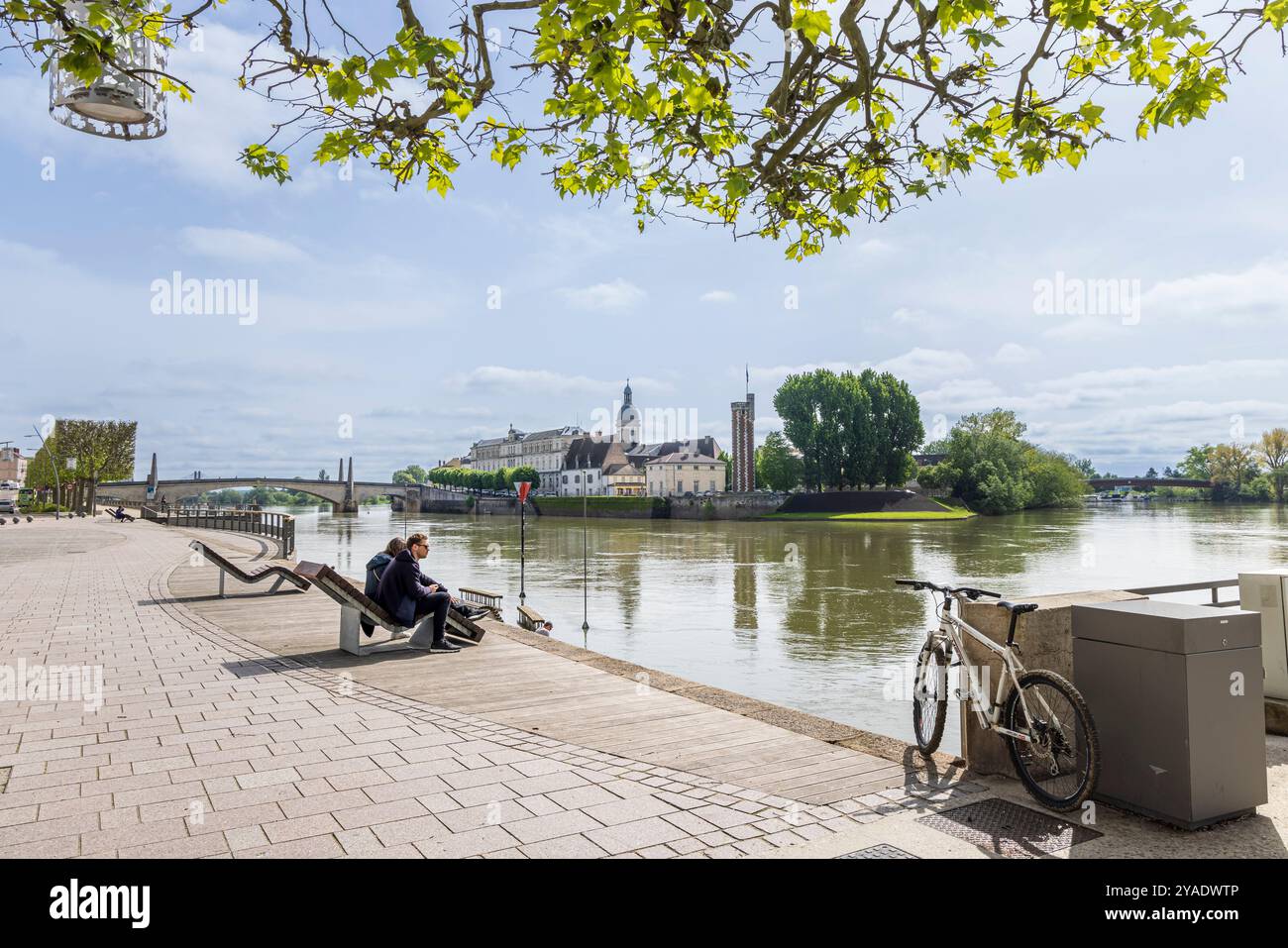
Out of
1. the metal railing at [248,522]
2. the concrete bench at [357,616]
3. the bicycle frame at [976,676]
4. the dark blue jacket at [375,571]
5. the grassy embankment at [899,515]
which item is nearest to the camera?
the bicycle frame at [976,676]

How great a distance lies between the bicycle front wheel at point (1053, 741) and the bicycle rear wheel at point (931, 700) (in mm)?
574

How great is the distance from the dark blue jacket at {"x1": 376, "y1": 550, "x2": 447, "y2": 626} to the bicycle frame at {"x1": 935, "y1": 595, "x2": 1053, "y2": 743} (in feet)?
18.3

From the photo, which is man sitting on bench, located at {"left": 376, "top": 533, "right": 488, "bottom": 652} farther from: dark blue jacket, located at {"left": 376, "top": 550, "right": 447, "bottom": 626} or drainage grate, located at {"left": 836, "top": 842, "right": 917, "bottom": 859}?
drainage grate, located at {"left": 836, "top": 842, "right": 917, "bottom": 859}

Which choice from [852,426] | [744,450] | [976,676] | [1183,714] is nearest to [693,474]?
[744,450]

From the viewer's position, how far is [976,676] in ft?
15.2

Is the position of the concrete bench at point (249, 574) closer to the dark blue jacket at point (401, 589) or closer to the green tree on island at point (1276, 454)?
the dark blue jacket at point (401, 589)

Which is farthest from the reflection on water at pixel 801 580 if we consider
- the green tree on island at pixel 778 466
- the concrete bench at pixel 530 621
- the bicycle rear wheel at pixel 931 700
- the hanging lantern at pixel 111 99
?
the green tree on island at pixel 778 466

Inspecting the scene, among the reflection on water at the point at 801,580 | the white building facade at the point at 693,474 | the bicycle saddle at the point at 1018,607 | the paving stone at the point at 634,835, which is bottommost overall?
the reflection on water at the point at 801,580

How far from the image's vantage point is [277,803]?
423 cm

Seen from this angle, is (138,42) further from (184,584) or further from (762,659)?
(762,659)

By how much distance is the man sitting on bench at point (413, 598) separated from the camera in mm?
8594

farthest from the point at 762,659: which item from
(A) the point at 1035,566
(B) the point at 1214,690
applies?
(A) the point at 1035,566

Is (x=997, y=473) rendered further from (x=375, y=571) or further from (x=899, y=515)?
(x=375, y=571)
